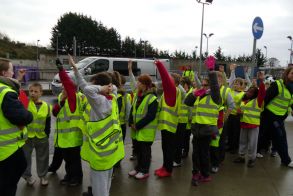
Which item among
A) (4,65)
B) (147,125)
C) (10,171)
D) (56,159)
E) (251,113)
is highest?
(4,65)

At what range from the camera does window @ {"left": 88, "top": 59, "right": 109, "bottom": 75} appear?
51.3 feet

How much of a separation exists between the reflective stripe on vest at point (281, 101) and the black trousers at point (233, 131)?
735 millimetres

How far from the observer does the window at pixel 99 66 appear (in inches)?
615

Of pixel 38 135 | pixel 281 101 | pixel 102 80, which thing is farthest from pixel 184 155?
pixel 102 80

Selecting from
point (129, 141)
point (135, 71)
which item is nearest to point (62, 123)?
point (129, 141)

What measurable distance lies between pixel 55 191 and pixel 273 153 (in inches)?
167

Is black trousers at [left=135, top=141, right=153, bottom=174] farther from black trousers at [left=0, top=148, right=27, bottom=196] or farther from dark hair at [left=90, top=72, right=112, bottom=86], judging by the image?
black trousers at [left=0, top=148, right=27, bottom=196]

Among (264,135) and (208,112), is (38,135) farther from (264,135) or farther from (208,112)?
(264,135)

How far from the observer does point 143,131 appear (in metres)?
4.90

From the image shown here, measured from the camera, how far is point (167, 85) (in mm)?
4504

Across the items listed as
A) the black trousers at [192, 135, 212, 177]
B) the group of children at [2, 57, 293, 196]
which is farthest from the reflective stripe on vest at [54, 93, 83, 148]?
the black trousers at [192, 135, 212, 177]

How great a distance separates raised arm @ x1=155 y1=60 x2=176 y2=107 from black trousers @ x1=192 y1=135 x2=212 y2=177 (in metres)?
0.64

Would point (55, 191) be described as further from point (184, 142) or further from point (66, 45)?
point (66, 45)

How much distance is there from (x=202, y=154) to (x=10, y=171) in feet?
8.70
